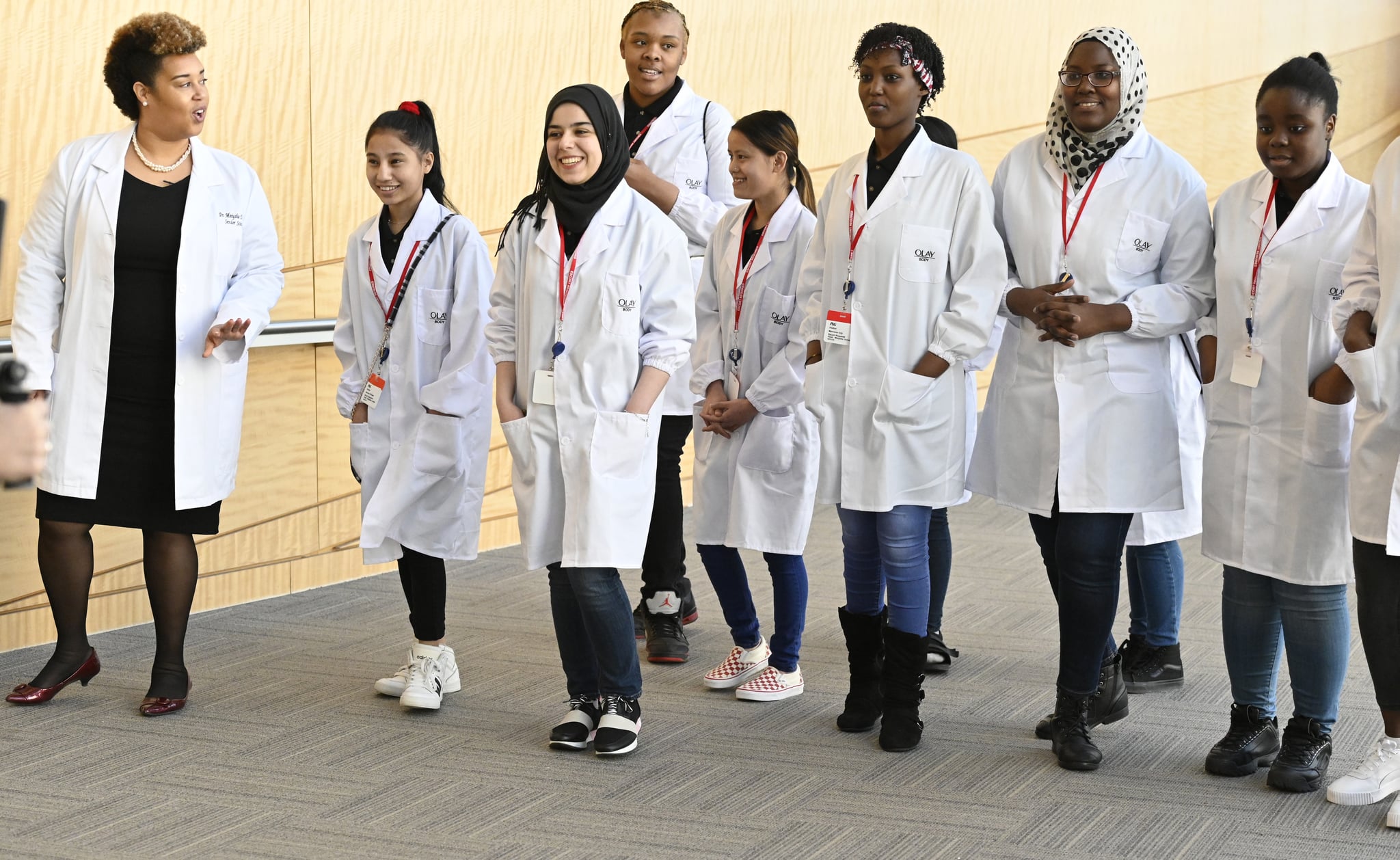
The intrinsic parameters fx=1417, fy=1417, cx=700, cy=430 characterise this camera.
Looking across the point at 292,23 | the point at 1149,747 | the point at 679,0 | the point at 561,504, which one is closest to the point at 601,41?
the point at 679,0

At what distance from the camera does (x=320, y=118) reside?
4852 mm

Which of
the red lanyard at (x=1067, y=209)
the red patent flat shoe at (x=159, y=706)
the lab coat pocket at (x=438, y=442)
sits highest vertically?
the red lanyard at (x=1067, y=209)

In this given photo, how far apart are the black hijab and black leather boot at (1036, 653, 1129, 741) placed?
1609 mm

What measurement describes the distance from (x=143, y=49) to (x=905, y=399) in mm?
2052

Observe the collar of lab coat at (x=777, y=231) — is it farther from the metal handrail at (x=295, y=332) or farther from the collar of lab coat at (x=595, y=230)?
the metal handrail at (x=295, y=332)

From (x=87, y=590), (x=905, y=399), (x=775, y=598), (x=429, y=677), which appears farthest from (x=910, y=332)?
(x=87, y=590)

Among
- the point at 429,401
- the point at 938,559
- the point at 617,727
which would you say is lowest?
the point at 617,727

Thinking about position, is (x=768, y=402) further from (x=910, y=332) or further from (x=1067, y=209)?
(x=1067, y=209)

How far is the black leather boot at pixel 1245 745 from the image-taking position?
313 centimetres

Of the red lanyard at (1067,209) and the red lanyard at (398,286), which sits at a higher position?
the red lanyard at (1067,209)

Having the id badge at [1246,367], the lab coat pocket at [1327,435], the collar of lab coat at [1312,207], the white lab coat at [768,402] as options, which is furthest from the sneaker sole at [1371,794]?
the white lab coat at [768,402]

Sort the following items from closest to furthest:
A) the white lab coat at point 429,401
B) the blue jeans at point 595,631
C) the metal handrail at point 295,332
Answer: the blue jeans at point 595,631
the white lab coat at point 429,401
the metal handrail at point 295,332

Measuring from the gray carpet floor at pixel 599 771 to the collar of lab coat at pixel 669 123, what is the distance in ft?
4.96

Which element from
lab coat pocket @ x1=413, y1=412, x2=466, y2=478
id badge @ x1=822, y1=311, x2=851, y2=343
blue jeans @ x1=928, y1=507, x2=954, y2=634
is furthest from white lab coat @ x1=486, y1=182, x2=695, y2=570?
blue jeans @ x1=928, y1=507, x2=954, y2=634
